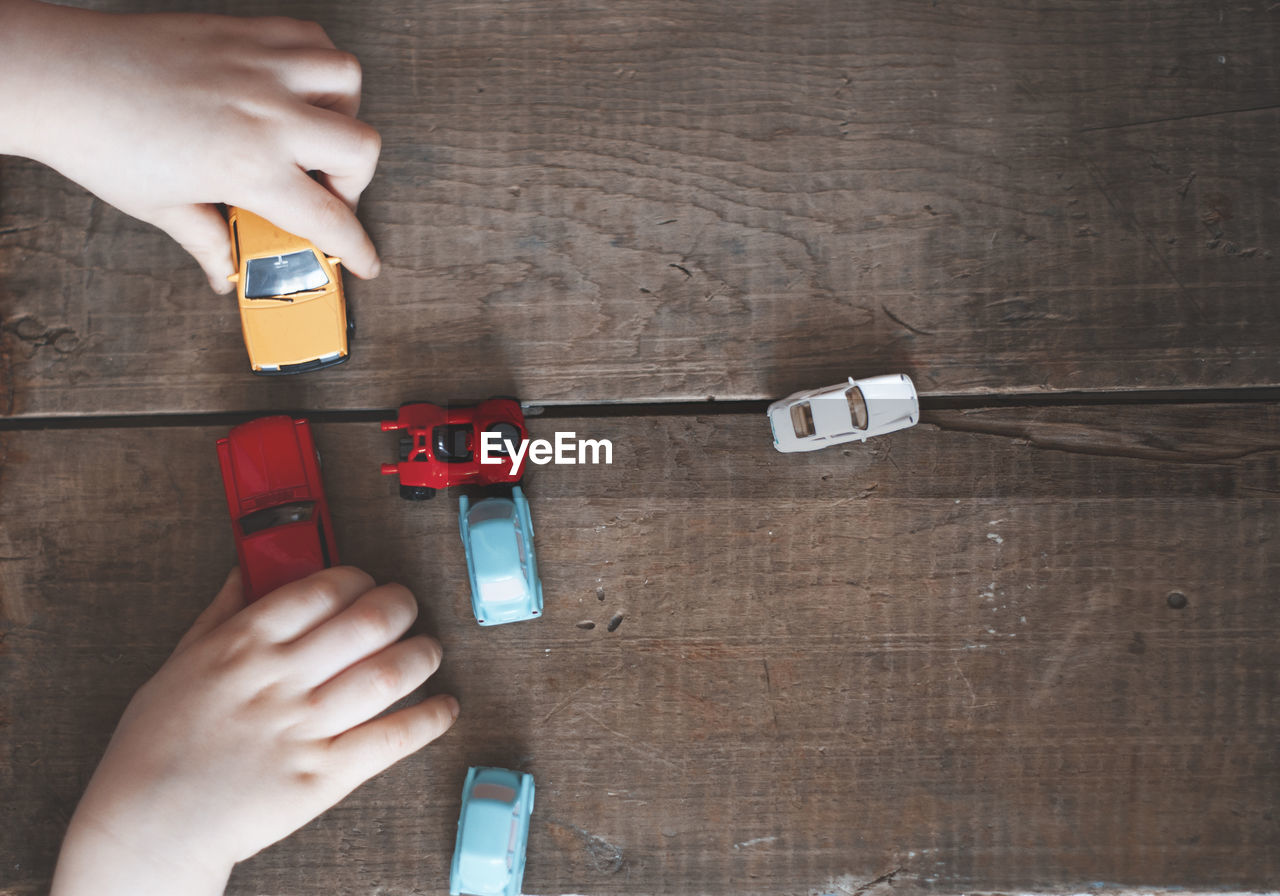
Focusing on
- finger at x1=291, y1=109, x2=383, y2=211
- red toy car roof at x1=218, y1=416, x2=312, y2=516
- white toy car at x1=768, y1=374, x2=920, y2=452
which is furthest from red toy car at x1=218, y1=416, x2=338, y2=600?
white toy car at x1=768, y1=374, x2=920, y2=452

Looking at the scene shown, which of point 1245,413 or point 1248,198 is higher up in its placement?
point 1248,198

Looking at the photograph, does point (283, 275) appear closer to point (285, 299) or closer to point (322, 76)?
point (285, 299)

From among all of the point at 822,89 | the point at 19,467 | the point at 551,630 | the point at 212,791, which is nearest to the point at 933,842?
the point at 551,630

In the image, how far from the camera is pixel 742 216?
0.85m

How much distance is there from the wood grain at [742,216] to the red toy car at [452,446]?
0.05 meters

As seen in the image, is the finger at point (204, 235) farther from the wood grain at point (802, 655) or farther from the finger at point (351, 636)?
the finger at point (351, 636)

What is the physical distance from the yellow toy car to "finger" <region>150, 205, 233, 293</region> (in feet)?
0.04

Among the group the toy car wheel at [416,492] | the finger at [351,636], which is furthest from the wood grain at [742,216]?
the finger at [351,636]

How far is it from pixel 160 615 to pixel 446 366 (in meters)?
0.40

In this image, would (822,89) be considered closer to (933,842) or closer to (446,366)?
(446,366)

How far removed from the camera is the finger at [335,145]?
0.74m

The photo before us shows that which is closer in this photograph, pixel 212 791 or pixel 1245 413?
pixel 212 791

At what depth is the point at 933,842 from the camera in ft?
2.66

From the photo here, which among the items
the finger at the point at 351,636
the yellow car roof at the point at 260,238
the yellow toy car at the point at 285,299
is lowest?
the finger at the point at 351,636
